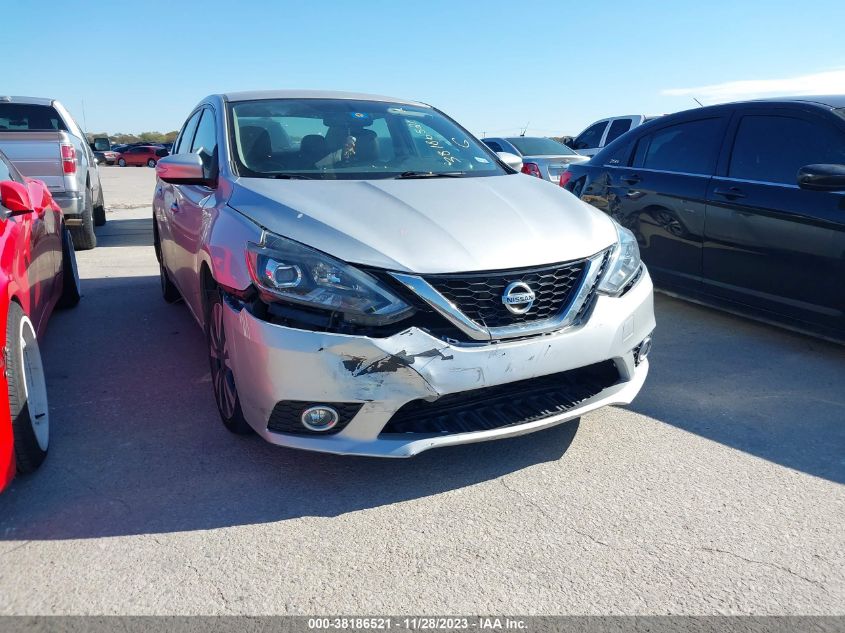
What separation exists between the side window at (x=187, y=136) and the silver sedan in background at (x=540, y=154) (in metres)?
6.75

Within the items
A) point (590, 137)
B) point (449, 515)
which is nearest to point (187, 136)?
point (449, 515)

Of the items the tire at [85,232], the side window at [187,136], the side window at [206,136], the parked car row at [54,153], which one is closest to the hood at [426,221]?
the side window at [206,136]

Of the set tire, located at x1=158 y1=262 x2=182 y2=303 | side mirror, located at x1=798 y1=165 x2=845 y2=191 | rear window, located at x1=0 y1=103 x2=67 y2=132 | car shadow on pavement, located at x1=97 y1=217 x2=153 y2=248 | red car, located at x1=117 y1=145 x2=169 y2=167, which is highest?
side mirror, located at x1=798 y1=165 x2=845 y2=191

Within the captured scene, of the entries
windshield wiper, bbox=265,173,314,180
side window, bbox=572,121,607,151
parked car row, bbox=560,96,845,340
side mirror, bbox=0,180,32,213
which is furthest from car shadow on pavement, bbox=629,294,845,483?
side window, bbox=572,121,607,151

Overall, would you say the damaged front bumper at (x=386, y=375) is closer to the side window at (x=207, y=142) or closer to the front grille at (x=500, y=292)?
the front grille at (x=500, y=292)

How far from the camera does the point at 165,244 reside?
5191 mm

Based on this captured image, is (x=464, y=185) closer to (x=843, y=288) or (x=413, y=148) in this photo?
(x=413, y=148)

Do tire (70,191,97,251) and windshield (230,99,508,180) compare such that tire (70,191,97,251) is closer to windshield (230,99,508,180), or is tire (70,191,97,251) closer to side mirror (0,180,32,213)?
windshield (230,99,508,180)

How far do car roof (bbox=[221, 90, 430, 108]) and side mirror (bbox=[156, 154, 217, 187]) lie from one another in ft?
2.65

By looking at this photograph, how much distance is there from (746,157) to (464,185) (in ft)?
8.10

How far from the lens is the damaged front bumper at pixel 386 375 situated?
2.64 m

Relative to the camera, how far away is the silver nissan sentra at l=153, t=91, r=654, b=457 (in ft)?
8.73

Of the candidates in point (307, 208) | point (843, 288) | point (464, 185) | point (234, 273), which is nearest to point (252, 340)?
point (234, 273)

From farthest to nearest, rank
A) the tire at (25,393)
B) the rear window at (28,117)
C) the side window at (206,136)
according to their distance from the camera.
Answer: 1. the rear window at (28,117)
2. the side window at (206,136)
3. the tire at (25,393)
